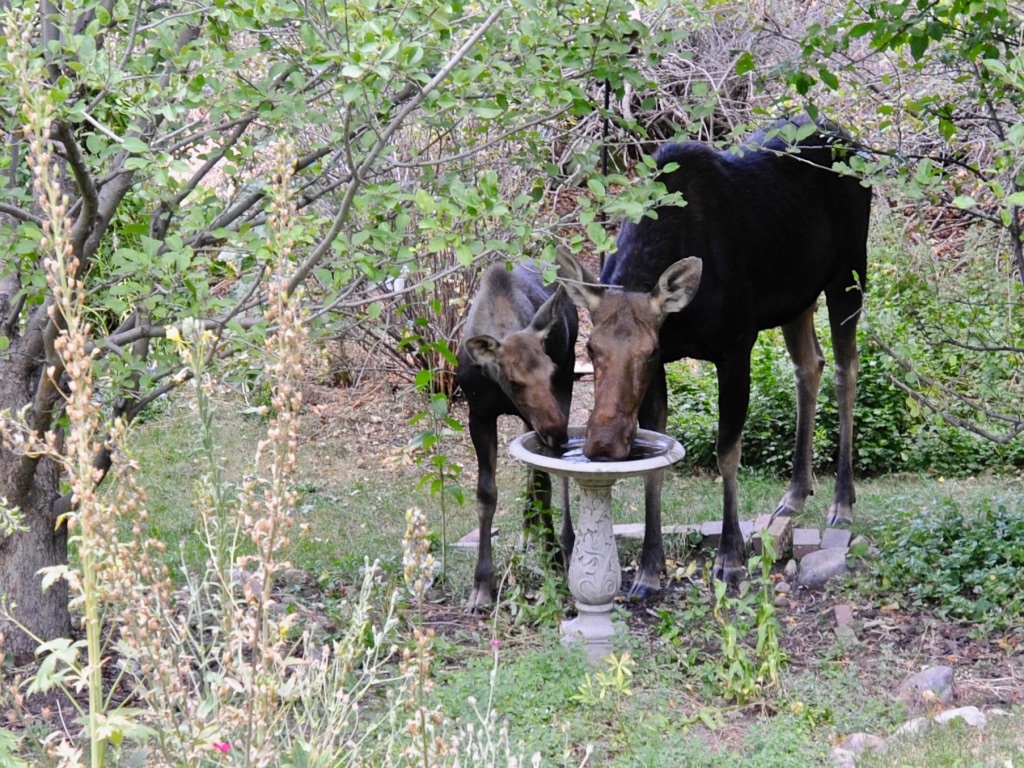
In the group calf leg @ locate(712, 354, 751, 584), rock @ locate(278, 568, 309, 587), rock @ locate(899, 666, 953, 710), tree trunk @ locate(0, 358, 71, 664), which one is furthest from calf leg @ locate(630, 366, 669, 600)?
tree trunk @ locate(0, 358, 71, 664)

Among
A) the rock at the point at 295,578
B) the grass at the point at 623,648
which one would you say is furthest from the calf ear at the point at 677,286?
the rock at the point at 295,578

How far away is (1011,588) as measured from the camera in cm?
614

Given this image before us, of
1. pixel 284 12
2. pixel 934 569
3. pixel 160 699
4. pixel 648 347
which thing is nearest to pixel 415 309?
pixel 648 347

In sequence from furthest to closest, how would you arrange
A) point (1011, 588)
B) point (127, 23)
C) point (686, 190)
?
point (686, 190)
point (1011, 588)
point (127, 23)

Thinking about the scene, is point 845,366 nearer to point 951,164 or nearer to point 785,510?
point 785,510

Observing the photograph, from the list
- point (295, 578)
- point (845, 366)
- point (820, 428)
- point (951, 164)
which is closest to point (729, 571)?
point (845, 366)

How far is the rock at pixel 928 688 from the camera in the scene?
5.20m

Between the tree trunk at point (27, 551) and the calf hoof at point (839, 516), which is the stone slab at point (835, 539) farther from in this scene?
the tree trunk at point (27, 551)

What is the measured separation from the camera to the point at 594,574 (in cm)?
587

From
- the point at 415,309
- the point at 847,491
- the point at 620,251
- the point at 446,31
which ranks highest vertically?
the point at 446,31

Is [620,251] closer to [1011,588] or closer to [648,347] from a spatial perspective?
[648,347]

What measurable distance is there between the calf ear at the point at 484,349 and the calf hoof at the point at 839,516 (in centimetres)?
293

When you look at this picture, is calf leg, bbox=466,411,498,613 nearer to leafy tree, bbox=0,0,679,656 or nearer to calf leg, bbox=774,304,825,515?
leafy tree, bbox=0,0,679,656

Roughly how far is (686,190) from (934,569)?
2.50 meters
